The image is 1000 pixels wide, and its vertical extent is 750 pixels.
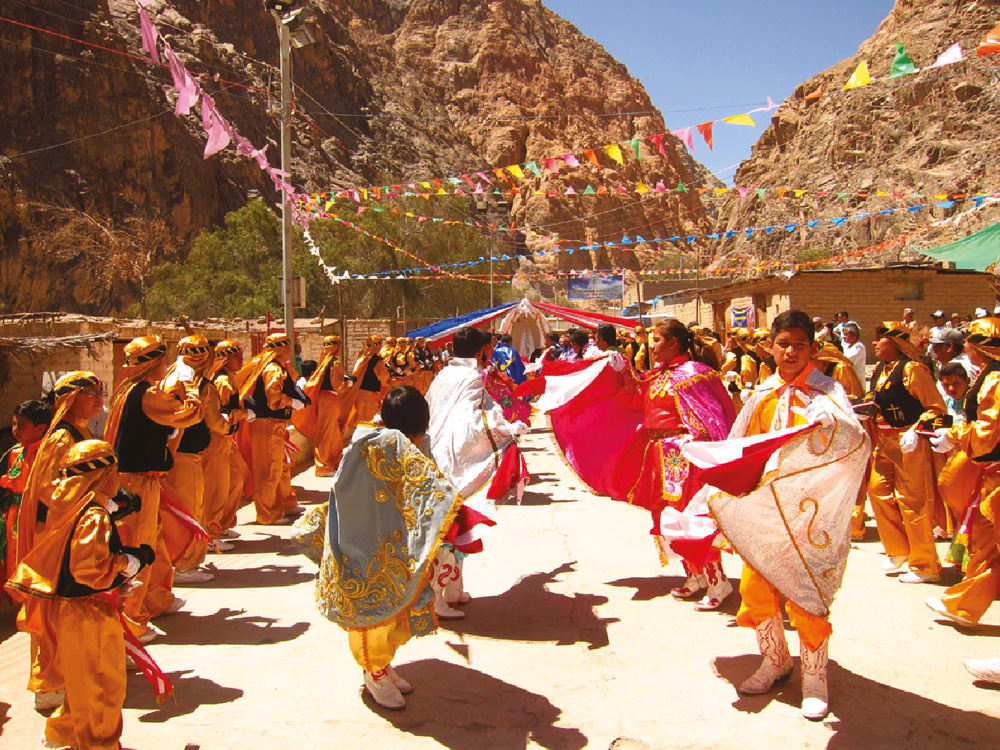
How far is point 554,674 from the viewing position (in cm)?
427

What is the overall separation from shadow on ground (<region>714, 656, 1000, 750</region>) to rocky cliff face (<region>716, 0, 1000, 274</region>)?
4130 cm

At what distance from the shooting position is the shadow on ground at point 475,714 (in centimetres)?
356

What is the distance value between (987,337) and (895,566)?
2323 mm

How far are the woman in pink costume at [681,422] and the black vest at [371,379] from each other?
6.44 meters

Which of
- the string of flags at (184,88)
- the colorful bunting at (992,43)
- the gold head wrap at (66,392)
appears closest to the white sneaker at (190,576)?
the gold head wrap at (66,392)

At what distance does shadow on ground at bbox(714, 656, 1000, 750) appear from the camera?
11.4ft

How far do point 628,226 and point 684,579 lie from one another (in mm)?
103592

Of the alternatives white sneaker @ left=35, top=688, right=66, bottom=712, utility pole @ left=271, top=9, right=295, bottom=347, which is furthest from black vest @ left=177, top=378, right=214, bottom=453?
utility pole @ left=271, top=9, right=295, bottom=347

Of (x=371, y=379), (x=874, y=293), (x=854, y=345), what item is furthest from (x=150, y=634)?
(x=874, y=293)

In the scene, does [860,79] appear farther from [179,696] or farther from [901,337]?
[179,696]

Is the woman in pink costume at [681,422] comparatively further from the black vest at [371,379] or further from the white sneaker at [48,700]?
the black vest at [371,379]

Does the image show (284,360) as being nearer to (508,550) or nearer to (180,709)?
(508,550)

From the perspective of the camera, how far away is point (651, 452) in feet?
18.0

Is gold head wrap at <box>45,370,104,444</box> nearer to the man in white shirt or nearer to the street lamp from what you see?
the man in white shirt
